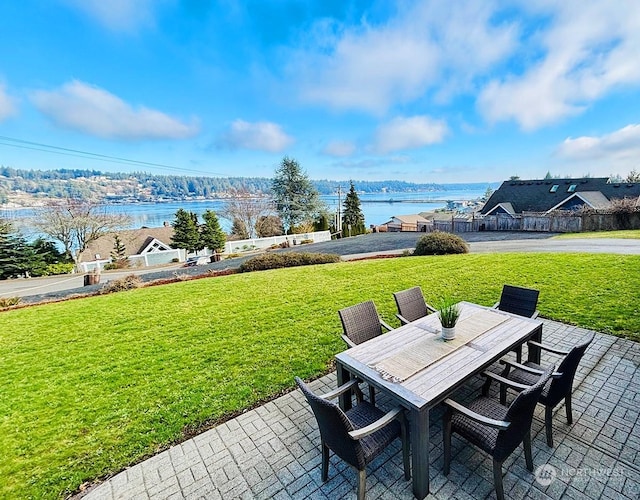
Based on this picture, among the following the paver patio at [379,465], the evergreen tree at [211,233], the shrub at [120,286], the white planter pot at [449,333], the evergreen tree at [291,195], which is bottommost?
the paver patio at [379,465]

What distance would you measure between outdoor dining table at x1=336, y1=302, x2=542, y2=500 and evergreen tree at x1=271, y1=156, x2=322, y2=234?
31.2 meters

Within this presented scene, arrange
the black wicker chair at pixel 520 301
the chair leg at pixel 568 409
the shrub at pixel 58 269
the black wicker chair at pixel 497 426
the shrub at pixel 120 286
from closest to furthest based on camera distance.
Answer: the black wicker chair at pixel 497 426 < the chair leg at pixel 568 409 < the black wicker chair at pixel 520 301 < the shrub at pixel 120 286 < the shrub at pixel 58 269

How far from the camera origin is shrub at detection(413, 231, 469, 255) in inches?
498

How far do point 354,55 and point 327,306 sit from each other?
30.4ft

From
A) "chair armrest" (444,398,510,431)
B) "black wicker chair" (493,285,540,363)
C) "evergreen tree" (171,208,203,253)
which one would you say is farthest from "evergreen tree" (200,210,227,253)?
"chair armrest" (444,398,510,431)

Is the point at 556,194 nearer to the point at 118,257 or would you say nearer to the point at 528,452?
the point at 528,452

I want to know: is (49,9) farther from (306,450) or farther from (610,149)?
(610,149)

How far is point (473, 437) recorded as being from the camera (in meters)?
2.16

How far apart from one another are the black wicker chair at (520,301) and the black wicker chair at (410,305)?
1009 mm

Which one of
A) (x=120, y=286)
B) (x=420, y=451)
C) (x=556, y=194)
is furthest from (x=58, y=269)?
(x=556, y=194)

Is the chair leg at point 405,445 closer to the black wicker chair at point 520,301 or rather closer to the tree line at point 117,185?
the black wicker chair at point 520,301

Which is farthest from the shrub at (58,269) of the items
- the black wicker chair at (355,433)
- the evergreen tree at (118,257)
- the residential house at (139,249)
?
the black wicker chair at (355,433)

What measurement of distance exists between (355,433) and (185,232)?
28230 millimetres

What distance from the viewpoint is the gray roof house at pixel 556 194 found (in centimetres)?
2353
